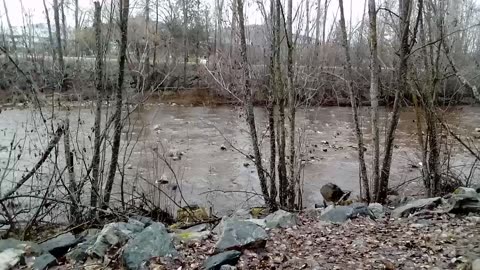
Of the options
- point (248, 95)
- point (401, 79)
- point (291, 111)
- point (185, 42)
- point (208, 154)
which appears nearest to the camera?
point (401, 79)

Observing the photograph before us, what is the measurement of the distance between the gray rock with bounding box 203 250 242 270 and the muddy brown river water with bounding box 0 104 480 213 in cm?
307

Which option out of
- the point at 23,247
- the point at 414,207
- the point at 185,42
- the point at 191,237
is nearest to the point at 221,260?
the point at 191,237

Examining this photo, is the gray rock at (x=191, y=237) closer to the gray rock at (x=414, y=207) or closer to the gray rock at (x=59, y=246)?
the gray rock at (x=59, y=246)

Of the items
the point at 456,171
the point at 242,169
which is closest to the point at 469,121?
the point at 456,171

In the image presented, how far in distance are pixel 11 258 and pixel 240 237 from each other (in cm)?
188

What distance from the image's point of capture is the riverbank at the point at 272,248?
3191mm

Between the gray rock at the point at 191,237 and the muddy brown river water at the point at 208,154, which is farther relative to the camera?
the muddy brown river water at the point at 208,154

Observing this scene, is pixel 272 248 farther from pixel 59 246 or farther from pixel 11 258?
pixel 11 258

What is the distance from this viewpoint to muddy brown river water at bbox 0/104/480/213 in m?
7.35

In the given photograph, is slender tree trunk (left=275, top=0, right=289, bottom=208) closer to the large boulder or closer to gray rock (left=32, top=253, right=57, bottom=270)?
the large boulder

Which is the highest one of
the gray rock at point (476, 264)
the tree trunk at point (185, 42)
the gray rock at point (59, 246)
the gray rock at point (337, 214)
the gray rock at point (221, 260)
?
the tree trunk at point (185, 42)

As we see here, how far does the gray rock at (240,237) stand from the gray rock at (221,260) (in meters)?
0.11

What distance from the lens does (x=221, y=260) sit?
3.13m

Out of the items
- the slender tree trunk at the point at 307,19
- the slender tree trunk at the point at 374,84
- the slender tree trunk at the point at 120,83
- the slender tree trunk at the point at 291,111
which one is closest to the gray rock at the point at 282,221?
the slender tree trunk at the point at 291,111
